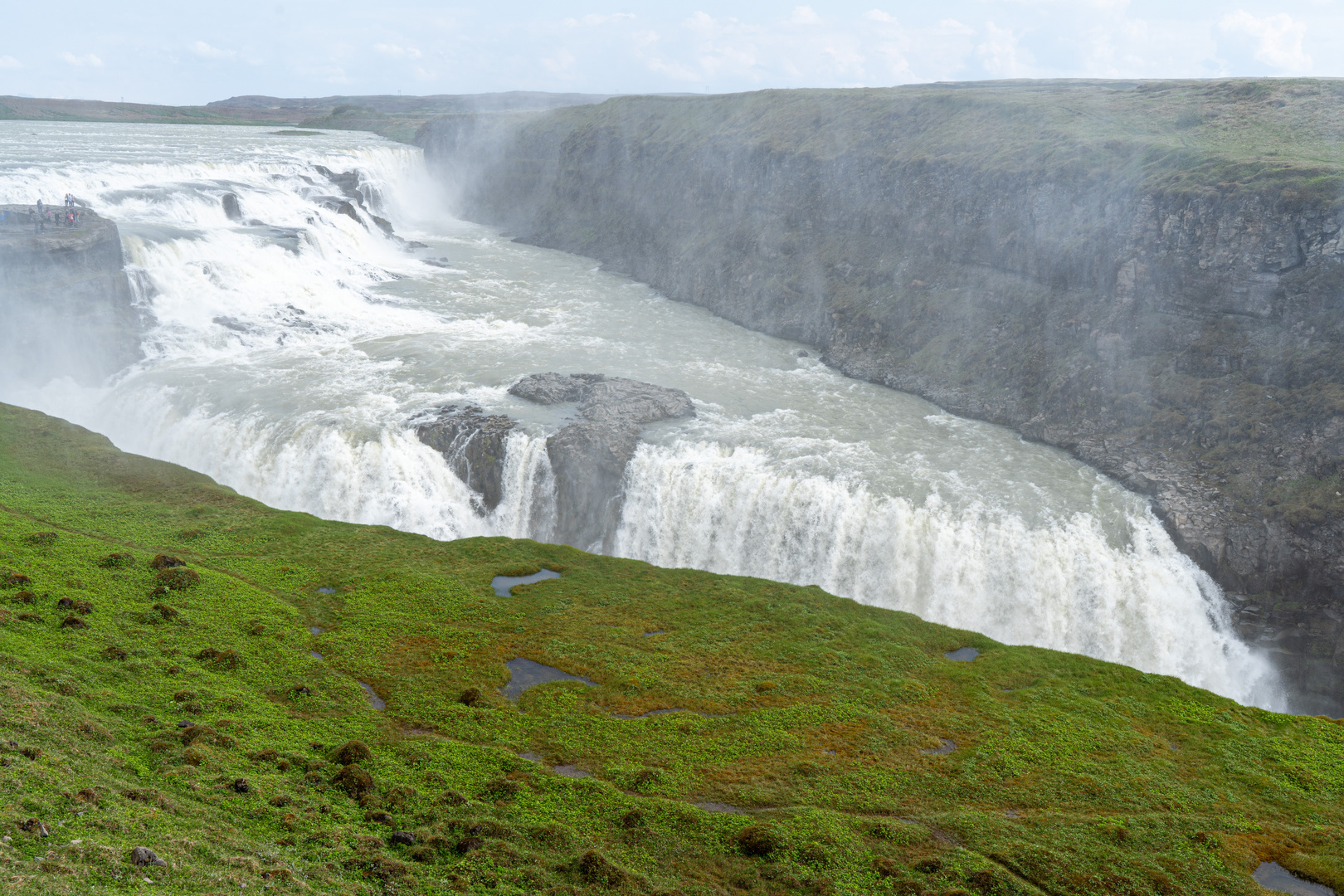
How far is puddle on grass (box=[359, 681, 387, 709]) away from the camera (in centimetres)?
1938

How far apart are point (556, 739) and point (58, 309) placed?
131 feet

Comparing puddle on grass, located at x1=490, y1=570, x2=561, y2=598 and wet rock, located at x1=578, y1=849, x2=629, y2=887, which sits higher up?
wet rock, located at x1=578, y1=849, x2=629, y2=887

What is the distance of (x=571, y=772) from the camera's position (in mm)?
17812

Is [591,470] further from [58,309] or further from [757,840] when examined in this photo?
[58,309]

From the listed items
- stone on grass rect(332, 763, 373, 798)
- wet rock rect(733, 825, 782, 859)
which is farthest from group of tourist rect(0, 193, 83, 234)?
wet rock rect(733, 825, 782, 859)

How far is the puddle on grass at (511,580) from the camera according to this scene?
2636cm

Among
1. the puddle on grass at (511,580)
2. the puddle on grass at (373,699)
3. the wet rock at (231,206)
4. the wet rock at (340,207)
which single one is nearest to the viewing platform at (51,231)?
the wet rock at (231,206)

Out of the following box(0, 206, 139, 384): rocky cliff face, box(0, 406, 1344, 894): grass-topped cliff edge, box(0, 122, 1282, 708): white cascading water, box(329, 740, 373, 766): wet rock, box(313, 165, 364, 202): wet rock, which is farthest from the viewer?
box(313, 165, 364, 202): wet rock

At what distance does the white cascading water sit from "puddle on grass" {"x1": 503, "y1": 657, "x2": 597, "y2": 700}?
614 inches

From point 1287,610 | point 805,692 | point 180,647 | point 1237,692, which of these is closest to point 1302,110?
point 1287,610

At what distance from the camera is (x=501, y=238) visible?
298ft

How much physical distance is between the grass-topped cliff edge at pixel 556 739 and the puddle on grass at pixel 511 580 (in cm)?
34

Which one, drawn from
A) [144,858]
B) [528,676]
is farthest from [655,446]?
[144,858]

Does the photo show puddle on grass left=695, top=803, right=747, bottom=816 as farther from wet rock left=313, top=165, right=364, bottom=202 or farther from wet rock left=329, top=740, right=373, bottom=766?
wet rock left=313, top=165, right=364, bottom=202
